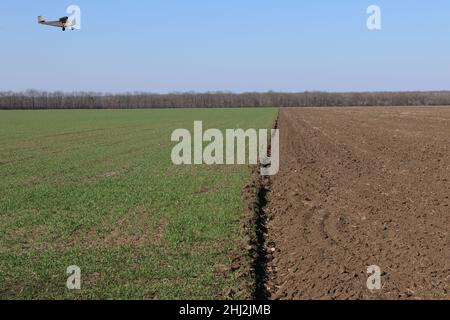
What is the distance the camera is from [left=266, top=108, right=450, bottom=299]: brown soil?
6.94 meters

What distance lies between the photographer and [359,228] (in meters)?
9.51

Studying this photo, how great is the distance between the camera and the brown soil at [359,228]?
694 cm

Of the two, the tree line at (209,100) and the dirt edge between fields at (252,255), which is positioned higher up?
the tree line at (209,100)

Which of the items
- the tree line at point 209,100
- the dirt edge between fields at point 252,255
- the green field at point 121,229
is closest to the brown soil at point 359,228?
the dirt edge between fields at point 252,255

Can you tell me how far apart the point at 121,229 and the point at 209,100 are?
14881cm

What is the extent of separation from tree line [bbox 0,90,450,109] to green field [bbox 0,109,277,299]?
12237 centimetres

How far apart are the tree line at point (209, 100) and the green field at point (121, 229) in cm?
12237
